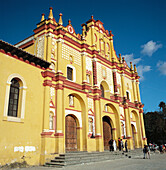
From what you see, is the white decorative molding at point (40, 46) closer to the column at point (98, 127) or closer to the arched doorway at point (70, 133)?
the arched doorway at point (70, 133)

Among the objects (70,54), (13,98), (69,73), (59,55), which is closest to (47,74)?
(59,55)

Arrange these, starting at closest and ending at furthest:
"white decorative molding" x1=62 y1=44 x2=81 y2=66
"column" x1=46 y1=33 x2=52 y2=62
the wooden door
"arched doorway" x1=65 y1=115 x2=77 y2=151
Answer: "column" x1=46 y1=33 x2=52 y2=62, "arched doorway" x1=65 y1=115 x2=77 y2=151, "white decorative molding" x1=62 y1=44 x2=81 y2=66, the wooden door

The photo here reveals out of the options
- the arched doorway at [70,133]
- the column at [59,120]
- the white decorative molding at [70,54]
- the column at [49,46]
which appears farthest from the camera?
the white decorative molding at [70,54]

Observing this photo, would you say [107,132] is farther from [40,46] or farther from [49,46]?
[40,46]

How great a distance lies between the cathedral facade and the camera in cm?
1243

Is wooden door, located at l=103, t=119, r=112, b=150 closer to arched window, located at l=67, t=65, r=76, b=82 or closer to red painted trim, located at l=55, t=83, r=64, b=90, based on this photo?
arched window, located at l=67, t=65, r=76, b=82

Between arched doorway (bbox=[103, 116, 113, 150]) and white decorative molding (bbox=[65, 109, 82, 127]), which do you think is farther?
arched doorway (bbox=[103, 116, 113, 150])

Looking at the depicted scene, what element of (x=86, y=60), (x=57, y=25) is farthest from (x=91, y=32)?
(x=57, y=25)

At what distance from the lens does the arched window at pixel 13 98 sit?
12.4 meters

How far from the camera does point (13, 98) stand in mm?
12742

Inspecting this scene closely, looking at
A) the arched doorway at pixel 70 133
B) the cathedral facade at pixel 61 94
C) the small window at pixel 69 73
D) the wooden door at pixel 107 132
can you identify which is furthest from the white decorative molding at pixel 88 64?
the wooden door at pixel 107 132

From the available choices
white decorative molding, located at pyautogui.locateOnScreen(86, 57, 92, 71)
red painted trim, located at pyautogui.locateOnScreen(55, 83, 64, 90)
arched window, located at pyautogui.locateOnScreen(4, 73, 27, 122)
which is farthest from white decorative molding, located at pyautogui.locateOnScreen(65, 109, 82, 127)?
white decorative molding, located at pyautogui.locateOnScreen(86, 57, 92, 71)

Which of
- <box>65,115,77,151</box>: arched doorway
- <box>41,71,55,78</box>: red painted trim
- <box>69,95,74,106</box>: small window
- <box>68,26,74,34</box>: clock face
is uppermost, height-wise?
<box>68,26,74,34</box>: clock face

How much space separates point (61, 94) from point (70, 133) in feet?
12.0
